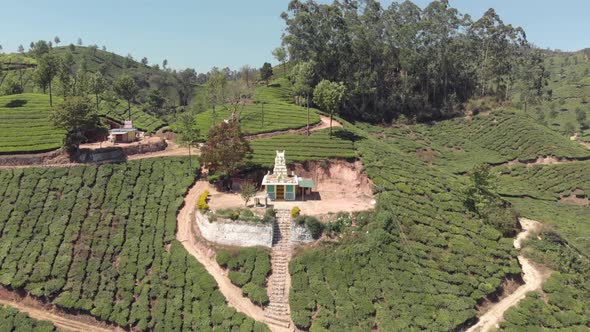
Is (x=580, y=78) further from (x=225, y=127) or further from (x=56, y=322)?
(x=56, y=322)

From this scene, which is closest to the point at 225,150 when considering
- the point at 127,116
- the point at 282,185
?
the point at 282,185

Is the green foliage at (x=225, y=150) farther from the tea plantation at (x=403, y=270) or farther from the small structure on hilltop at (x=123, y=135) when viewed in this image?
the small structure on hilltop at (x=123, y=135)

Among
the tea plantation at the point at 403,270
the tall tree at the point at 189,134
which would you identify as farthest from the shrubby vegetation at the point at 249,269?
the tall tree at the point at 189,134

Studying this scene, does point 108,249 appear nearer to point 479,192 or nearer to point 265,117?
point 265,117

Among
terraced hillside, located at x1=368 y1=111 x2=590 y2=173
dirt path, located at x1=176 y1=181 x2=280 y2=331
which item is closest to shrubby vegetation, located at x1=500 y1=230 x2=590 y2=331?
dirt path, located at x1=176 y1=181 x2=280 y2=331

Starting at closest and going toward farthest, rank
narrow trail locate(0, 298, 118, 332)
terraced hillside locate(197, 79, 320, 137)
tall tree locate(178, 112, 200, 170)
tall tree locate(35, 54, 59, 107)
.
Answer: narrow trail locate(0, 298, 118, 332), tall tree locate(178, 112, 200, 170), tall tree locate(35, 54, 59, 107), terraced hillside locate(197, 79, 320, 137)

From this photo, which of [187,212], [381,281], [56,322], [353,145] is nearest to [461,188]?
[353,145]

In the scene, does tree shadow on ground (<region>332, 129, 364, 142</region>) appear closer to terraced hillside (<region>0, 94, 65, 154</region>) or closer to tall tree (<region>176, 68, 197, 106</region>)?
terraced hillside (<region>0, 94, 65, 154</region>)

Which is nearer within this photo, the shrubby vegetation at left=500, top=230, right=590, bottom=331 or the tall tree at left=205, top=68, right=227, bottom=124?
the shrubby vegetation at left=500, top=230, right=590, bottom=331
